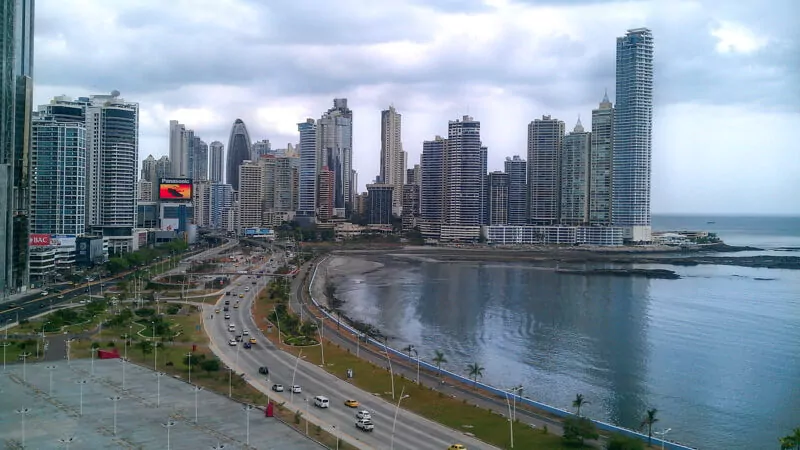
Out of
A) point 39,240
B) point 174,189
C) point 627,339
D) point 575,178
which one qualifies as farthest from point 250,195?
point 627,339

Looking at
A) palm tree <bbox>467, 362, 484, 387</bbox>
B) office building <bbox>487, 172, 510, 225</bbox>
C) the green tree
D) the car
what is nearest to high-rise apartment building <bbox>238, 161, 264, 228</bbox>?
office building <bbox>487, 172, 510, 225</bbox>

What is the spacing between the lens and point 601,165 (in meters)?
65.9

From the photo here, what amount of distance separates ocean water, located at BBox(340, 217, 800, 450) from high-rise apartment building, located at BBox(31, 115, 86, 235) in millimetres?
16079

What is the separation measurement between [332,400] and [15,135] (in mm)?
22902

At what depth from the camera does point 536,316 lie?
2862 cm

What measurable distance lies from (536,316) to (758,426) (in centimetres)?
1413

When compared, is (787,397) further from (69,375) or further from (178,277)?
(178,277)

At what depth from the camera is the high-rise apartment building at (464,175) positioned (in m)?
65.8

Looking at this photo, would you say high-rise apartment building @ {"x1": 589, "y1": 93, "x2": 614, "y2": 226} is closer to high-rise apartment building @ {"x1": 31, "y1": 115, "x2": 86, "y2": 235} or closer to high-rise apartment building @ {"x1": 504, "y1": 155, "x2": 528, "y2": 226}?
high-rise apartment building @ {"x1": 504, "y1": 155, "x2": 528, "y2": 226}

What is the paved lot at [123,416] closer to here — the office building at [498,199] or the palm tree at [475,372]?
the palm tree at [475,372]

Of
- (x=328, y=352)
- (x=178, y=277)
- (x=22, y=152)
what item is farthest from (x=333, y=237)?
(x=328, y=352)

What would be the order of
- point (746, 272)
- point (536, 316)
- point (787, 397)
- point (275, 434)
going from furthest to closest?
point (746, 272), point (536, 316), point (787, 397), point (275, 434)

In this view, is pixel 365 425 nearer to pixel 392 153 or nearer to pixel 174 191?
pixel 174 191

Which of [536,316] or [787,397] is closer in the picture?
[787,397]
